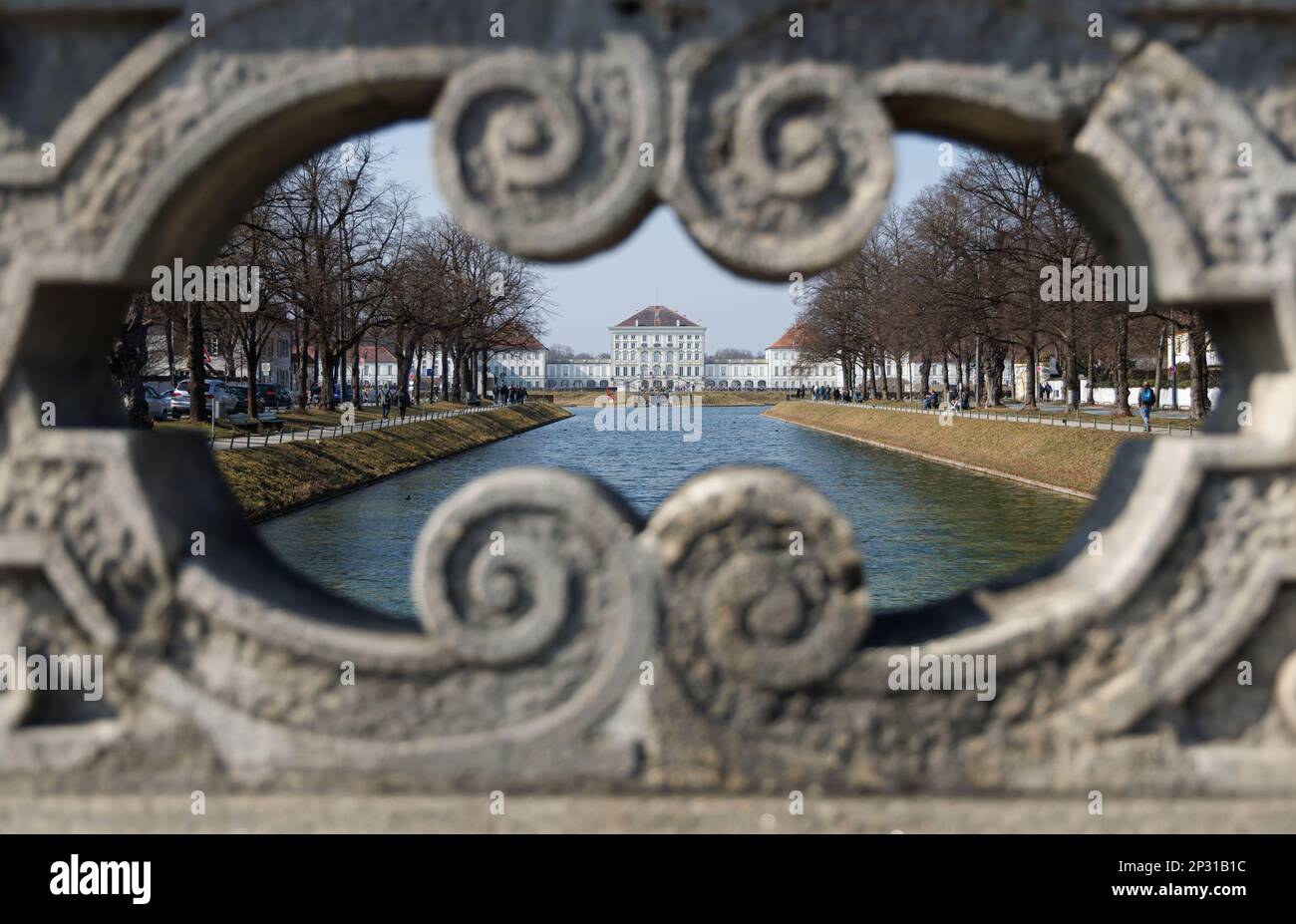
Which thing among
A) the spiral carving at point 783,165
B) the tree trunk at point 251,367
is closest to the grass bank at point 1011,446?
the spiral carving at point 783,165

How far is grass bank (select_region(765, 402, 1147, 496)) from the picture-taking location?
69.4ft

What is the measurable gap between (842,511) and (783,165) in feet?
51.0

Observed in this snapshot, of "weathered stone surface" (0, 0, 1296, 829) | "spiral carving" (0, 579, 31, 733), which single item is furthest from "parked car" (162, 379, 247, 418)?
"weathered stone surface" (0, 0, 1296, 829)

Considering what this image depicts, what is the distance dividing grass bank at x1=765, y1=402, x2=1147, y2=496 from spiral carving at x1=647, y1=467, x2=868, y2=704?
11187 mm

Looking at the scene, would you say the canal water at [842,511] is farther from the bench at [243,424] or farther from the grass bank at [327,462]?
the bench at [243,424]

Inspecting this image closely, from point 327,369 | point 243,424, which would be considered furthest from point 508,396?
point 243,424

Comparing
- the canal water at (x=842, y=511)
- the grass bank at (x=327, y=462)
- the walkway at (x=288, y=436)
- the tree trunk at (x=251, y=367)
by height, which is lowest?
the canal water at (x=842, y=511)

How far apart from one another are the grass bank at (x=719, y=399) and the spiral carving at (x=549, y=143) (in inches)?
3491

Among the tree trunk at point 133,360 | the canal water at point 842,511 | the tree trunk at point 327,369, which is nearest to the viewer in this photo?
the canal water at point 842,511

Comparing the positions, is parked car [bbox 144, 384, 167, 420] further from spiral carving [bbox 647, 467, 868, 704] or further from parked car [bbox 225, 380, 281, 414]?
spiral carving [bbox 647, 467, 868, 704]

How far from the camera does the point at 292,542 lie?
14641mm

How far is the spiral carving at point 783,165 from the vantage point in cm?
300

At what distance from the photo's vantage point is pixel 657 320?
132750 millimetres

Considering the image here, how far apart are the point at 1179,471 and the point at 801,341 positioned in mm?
71336
